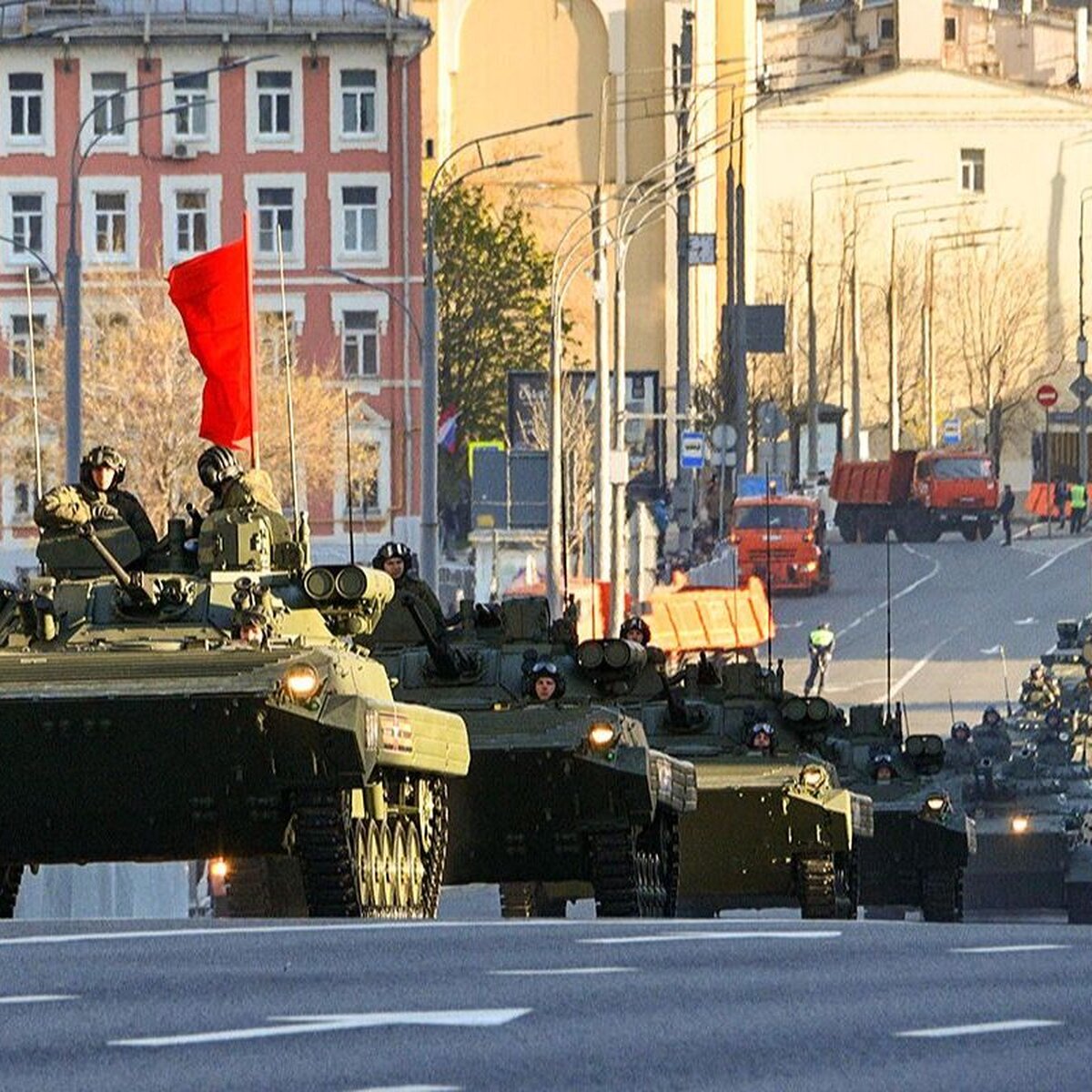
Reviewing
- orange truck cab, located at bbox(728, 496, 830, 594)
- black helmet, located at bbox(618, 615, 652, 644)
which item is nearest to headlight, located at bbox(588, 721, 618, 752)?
black helmet, located at bbox(618, 615, 652, 644)

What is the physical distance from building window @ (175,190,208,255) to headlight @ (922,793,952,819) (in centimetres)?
5010

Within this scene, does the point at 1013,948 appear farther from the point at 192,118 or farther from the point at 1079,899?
the point at 192,118

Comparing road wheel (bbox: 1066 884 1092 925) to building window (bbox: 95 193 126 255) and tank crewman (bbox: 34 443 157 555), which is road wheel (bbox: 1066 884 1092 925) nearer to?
tank crewman (bbox: 34 443 157 555)

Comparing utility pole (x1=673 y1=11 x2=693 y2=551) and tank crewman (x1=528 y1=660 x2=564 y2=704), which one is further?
utility pole (x1=673 y1=11 x2=693 y2=551)

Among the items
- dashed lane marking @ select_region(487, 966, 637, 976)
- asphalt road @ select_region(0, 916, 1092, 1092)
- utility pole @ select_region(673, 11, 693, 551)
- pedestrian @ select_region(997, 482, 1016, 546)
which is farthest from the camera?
pedestrian @ select_region(997, 482, 1016, 546)

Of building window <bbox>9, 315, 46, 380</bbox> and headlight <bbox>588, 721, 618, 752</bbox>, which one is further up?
building window <bbox>9, 315, 46, 380</bbox>

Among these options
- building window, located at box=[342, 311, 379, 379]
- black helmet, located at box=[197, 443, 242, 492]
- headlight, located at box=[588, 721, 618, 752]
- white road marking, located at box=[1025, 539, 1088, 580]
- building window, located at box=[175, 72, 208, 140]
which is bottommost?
white road marking, located at box=[1025, 539, 1088, 580]

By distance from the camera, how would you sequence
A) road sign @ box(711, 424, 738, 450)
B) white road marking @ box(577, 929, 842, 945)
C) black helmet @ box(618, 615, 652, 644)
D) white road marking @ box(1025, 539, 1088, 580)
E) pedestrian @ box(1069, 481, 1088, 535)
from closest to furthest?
white road marking @ box(577, 929, 842, 945), black helmet @ box(618, 615, 652, 644), road sign @ box(711, 424, 738, 450), white road marking @ box(1025, 539, 1088, 580), pedestrian @ box(1069, 481, 1088, 535)

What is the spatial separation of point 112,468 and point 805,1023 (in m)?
11.0

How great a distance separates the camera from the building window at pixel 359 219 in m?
84.2

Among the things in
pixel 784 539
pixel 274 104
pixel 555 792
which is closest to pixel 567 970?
pixel 555 792

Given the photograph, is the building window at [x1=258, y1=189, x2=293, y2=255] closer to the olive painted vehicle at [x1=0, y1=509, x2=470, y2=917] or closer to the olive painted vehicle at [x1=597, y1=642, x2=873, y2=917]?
the olive painted vehicle at [x1=597, y1=642, x2=873, y2=917]

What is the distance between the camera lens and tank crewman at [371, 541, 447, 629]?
26.0 meters

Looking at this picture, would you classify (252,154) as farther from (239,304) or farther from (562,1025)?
(562,1025)
